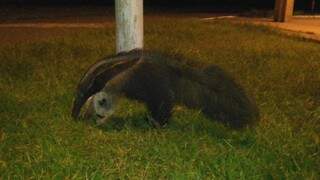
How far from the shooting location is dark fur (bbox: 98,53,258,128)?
4.53 meters

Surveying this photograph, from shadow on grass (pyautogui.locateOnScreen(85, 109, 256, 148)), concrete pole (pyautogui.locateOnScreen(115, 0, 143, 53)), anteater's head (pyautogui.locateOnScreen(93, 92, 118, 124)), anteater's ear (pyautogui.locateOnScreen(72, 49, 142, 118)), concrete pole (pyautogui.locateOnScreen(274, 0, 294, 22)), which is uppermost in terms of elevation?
concrete pole (pyautogui.locateOnScreen(115, 0, 143, 53))

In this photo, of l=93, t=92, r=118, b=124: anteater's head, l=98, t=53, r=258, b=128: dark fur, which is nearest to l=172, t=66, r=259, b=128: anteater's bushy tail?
l=98, t=53, r=258, b=128: dark fur

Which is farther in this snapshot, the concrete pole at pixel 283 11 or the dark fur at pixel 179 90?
the concrete pole at pixel 283 11

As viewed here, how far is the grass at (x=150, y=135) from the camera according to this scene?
3873 mm

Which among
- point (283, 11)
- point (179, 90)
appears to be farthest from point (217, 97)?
point (283, 11)

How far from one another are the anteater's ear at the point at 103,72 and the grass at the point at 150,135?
297 mm

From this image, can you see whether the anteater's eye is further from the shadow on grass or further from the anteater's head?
the shadow on grass

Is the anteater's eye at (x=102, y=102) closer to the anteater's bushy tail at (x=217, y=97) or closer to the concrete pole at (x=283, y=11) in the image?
the anteater's bushy tail at (x=217, y=97)

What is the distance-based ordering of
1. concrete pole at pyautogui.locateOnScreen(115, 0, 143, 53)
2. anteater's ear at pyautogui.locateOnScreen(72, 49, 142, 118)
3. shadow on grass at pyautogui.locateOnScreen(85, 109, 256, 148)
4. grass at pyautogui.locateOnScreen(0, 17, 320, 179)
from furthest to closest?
1. concrete pole at pyautogui.locateOnScreen(115, 0, 143, 53)
2. anteater's ear at pyautogui.locateOnScreen(72, 49, 142, 118)
3. shadow on grass at pyautogui.locateOnScreen(85, 109, 256, 148)
4. grass at pyautogui.locateOnScreen(0, 17, 320, 179)

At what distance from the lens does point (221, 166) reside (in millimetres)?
3936

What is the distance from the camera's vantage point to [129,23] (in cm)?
532

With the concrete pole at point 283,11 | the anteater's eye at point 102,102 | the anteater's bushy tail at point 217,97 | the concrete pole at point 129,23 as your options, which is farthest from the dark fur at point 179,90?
the concrete pole at point 283,11

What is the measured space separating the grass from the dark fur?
16cm

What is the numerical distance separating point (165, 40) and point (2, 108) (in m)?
4.80
